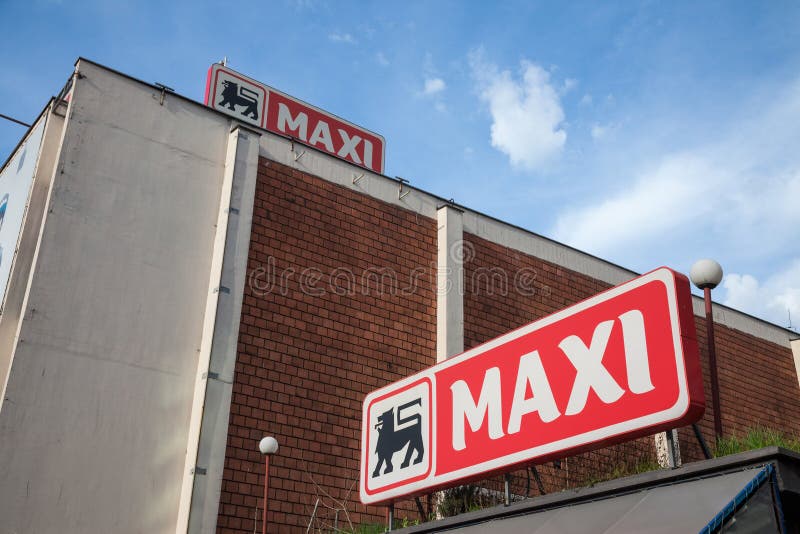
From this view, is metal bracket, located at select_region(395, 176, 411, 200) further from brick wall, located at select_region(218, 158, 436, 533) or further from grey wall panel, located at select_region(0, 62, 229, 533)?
grey wall panel, located at select_region(0, 62, 229, 533)

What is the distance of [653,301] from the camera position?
779 cm

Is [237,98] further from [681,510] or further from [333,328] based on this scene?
[681,510]

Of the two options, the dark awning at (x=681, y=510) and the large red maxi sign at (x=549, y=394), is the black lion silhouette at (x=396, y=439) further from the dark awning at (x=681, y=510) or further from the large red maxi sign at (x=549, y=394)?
the dark awning at (x=681, y=510)

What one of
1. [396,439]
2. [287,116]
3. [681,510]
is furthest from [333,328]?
[681,510]

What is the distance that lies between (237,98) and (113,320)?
28.4ft

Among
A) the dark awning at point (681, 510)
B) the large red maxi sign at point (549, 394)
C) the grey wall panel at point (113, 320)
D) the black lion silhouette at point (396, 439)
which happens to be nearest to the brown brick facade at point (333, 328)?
the grey wall panel at point (113, 320)

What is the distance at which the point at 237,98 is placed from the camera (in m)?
20.1

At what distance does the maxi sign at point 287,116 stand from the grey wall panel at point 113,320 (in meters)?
4.68

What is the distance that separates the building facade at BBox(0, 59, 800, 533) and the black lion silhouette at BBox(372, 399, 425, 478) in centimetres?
245

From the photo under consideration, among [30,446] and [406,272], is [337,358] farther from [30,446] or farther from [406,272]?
[30,446]

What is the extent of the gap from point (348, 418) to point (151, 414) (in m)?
3.53

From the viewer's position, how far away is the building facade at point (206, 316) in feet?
40.0

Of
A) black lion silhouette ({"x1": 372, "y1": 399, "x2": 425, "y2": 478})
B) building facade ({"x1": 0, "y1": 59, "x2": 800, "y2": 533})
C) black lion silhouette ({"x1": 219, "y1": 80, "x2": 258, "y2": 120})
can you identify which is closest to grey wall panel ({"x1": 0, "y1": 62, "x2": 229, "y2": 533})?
building facade ({"x1": 0, "y1": 59, "x2": 800, "y2": 533})

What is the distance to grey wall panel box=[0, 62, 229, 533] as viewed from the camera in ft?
38.7
